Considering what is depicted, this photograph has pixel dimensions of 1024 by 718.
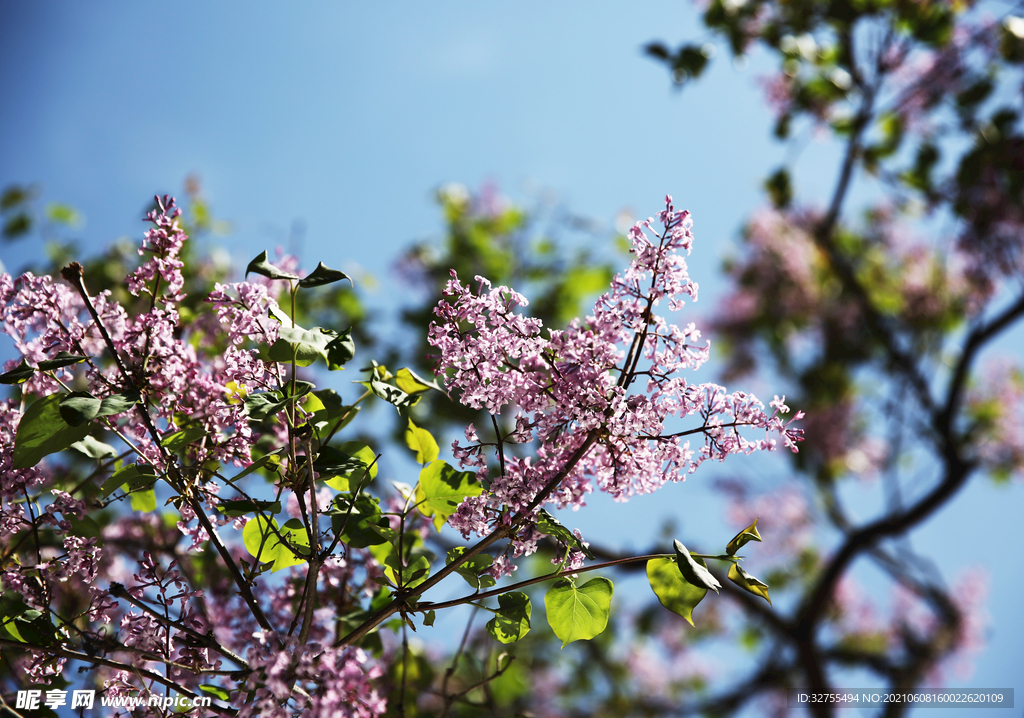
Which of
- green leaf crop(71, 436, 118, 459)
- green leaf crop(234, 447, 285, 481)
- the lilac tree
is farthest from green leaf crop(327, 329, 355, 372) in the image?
green leaf crop(71, 436, 118, 459)

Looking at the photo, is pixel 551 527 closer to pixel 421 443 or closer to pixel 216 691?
pixel 421 443

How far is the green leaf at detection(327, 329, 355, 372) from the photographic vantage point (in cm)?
65

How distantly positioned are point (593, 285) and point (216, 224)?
192 centimetres

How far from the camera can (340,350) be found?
2.15 ft

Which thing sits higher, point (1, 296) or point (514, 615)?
point (1, 296)

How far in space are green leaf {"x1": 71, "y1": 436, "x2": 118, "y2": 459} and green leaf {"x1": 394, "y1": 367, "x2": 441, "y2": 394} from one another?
Result: 423 mm

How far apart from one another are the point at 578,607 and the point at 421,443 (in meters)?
0.28

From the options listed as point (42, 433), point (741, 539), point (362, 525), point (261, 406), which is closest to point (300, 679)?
point (362, 525)

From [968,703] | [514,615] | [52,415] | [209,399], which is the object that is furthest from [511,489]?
[968,703]

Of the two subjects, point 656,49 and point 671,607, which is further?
point 656,49

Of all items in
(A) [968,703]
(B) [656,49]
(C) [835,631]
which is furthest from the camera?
(C) [835,631]

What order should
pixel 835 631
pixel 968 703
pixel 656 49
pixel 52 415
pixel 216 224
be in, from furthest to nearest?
pixel 835 631, pixel 968 703, pixel 216 224, pixel 656 49, pixel 52 415

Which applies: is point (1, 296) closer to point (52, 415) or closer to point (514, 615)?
point (52, 415)

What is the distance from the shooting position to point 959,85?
3307mm
